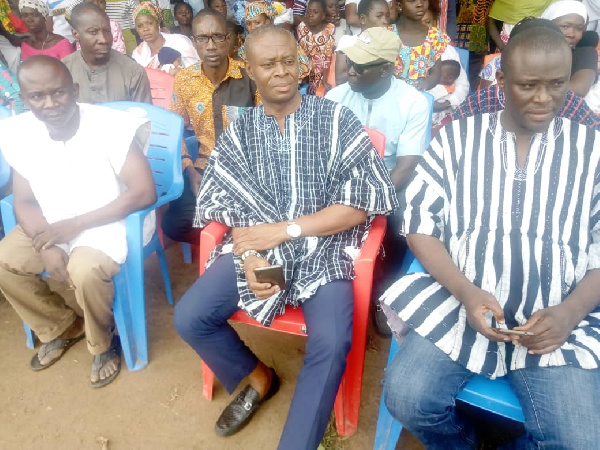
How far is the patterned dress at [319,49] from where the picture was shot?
4.66 metres

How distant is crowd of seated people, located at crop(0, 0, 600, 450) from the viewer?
5.30 ft

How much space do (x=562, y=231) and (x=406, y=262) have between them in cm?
98

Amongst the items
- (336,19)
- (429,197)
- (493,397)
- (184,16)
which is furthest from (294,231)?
(184,16)

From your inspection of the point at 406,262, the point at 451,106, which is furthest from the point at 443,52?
the point at 406,262

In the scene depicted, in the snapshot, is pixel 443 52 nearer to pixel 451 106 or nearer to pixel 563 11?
pixel 451 106

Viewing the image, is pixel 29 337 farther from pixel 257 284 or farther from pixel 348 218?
pixel 348 218

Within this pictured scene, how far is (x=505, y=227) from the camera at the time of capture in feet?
5.79

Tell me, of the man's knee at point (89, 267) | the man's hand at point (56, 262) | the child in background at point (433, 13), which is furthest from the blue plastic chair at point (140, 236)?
the child in background at point (433, 13)

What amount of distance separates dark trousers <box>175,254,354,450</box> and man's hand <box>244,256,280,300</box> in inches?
4.5

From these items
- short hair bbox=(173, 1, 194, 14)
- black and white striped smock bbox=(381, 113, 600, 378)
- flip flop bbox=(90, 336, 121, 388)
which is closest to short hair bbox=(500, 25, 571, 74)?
black and white striped smock bbox=(381, 113, 600, 378)

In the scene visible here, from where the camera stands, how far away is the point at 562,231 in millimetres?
1719

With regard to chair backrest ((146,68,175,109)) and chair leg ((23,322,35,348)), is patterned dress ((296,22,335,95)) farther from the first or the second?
chair leg ((23,322,35,348))

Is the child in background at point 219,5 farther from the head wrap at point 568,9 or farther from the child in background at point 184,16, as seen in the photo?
the head wrap at point 568,9

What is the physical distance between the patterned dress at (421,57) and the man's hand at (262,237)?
7.11 ft
